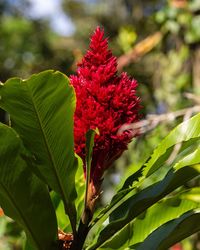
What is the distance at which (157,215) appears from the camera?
4.87 feet

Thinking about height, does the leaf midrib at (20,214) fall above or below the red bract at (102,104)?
below

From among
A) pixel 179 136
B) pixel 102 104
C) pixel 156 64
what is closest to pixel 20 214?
pixel 102 104

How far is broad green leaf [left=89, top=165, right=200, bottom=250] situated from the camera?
50.0 inches

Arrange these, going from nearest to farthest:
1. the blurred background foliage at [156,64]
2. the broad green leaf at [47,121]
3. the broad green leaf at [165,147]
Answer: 1. the broad green leaf at [47,121]
2. the broad green leaf at [165,147]
3. the blurred background foliage at [156,64]

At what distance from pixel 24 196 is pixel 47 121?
0.17m

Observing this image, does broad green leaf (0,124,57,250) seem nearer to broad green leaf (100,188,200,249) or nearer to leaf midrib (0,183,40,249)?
leaf midrib (0,183,40,249)

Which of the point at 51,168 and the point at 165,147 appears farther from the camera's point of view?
the point at 165,147

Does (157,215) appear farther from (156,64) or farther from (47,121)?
(156,64)

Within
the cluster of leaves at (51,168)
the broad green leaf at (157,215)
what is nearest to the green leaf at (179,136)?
the cluster of leaves at (51,168)

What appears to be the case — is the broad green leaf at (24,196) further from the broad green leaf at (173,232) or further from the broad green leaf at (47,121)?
the broad green leaf at (173,232)

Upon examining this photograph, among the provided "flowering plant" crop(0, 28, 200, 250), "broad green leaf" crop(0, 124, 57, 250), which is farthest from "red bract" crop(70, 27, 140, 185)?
"broad green leaf" crop(0, 124, 57, 250)

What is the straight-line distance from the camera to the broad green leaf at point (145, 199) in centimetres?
127

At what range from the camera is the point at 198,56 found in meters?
4.62

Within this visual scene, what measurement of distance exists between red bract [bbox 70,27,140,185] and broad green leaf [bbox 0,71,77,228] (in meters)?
0.06
